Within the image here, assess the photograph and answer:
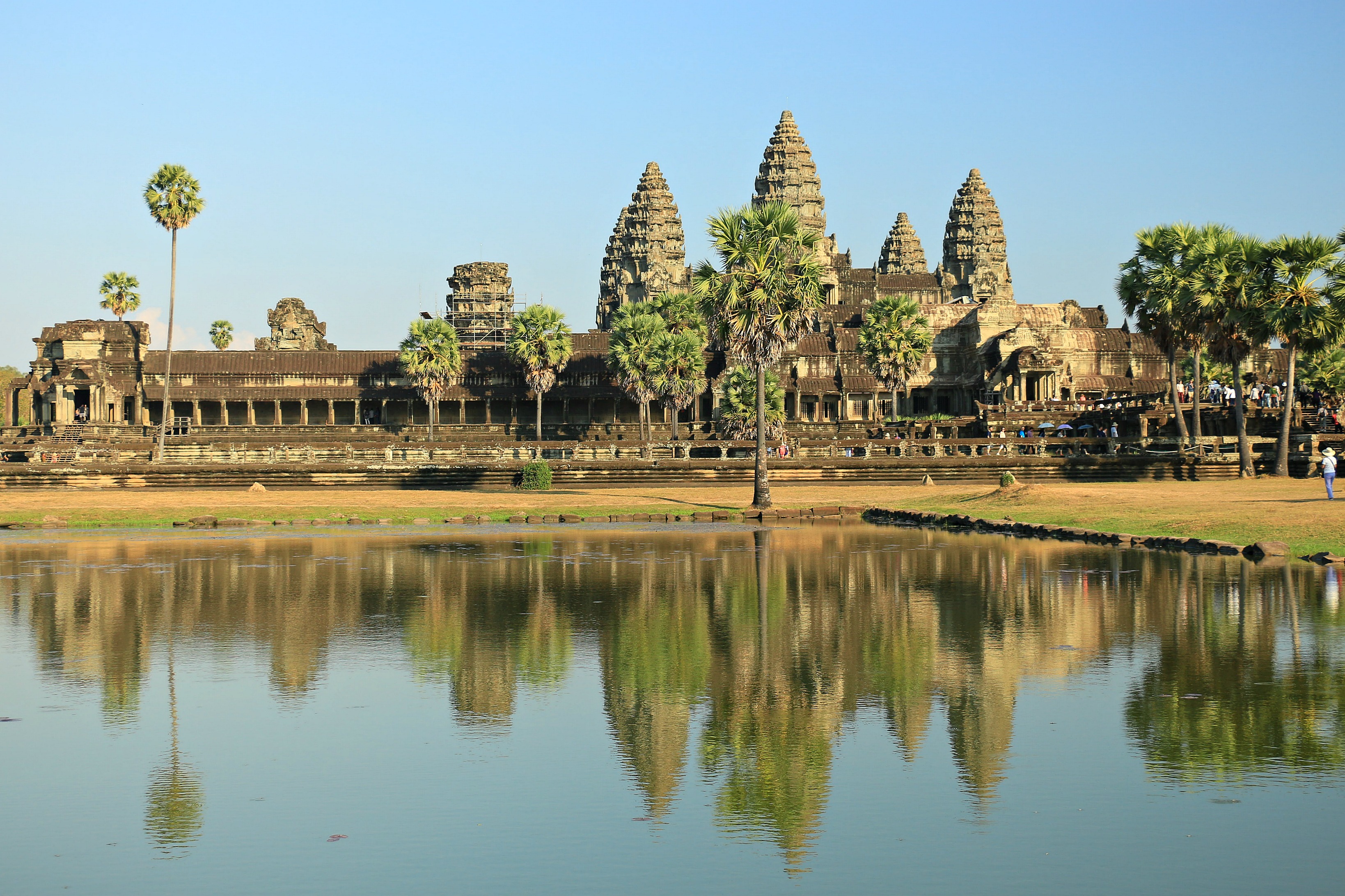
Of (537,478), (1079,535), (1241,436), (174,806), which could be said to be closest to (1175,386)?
(1241,436)

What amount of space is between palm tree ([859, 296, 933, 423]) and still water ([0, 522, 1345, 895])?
2218 inches

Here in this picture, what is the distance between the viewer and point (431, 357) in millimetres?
84438

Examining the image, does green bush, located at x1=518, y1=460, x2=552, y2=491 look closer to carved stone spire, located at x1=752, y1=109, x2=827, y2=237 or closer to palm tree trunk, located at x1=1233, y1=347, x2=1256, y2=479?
palm tree trunk, located at x1=1233, y1=347, x2=1256, y2=479

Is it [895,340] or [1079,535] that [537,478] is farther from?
[895,340]

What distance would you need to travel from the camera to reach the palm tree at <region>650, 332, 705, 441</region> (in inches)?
2997

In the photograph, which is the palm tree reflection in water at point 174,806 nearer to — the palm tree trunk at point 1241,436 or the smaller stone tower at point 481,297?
the palm tree trunk at point 1241,436

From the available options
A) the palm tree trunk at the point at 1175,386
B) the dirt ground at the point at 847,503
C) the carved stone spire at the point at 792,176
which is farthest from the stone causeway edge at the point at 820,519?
the carved stone spire at the point at 792,176

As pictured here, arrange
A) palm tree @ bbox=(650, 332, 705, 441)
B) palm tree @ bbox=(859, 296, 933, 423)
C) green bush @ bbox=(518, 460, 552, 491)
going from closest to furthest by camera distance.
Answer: green bush @ bbox=(518, 460, 552, 491), palm tree @ bbox=(859, 296, 933, 423), palm tree @ bbox=(650, 332, 705, 441)

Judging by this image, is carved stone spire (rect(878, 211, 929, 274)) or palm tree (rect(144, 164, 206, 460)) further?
carved stone spire (rect(878, 211, 929, 274))

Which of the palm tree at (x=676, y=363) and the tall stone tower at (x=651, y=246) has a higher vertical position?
the tall stone tower at (x=651, y=246)

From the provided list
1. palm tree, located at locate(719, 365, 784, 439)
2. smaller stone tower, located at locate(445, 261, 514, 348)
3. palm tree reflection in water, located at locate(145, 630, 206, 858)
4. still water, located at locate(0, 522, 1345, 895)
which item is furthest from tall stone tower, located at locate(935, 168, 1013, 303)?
palm tree reflection in water, located at locate(145, 630, 206, 858)

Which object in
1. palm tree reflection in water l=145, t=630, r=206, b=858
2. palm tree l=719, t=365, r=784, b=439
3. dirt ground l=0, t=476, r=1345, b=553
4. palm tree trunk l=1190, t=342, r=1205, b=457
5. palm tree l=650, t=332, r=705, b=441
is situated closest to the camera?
palm tree reflection in water l=145, t=630, r=206, b=858

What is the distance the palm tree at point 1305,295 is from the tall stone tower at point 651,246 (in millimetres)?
80769

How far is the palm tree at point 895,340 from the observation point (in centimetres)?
7550
